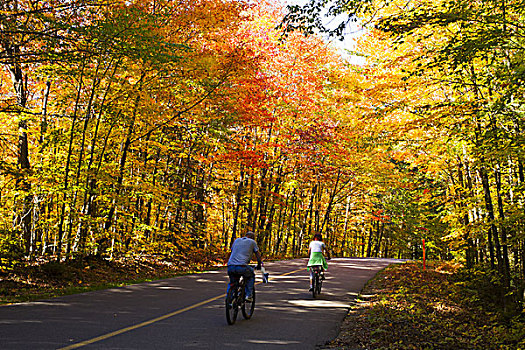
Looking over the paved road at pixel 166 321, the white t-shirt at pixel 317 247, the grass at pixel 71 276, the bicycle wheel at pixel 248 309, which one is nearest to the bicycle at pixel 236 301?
the bicycle wheel at pixel 248 309

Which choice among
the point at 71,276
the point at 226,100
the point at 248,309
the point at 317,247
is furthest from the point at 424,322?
the point at 226,100

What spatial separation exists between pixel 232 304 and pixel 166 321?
4.26 feet

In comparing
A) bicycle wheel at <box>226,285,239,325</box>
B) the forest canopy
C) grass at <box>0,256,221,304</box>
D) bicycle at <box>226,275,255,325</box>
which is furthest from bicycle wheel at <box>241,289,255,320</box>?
the forest canopy

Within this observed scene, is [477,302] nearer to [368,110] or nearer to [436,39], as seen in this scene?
[368,110]

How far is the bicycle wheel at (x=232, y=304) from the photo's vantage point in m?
7.88

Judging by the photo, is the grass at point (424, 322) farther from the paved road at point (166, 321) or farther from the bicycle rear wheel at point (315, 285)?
the bicycle rear wheel at point (315, 285)

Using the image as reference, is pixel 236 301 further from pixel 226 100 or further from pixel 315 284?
pixel 226 100

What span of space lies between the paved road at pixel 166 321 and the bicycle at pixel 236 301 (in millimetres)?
188

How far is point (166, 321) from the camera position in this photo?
309 inches

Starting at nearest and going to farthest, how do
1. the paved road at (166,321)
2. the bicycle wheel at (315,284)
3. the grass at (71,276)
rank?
1. the paved road at (166,321)
2. the grass at (71,276)
3. the bicycle wheel at (315,284)

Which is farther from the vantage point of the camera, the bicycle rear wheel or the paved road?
the bicycle rear wheel

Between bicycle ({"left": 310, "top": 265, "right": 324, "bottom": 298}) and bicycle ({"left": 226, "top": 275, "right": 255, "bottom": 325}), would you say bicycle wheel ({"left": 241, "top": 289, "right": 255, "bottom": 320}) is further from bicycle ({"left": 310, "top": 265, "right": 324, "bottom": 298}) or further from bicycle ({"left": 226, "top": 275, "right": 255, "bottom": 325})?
bicycle ({"left": 310, "top": 265, "right": 324, "bottom": 298})

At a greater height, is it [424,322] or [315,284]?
[315,284]

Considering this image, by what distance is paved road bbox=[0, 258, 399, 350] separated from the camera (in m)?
6.30
